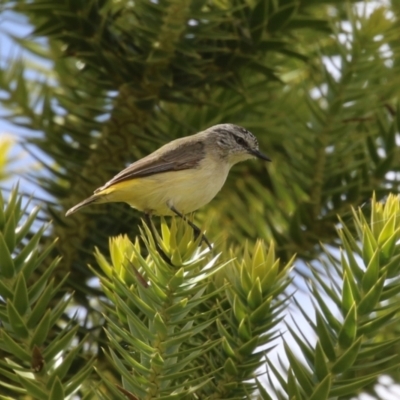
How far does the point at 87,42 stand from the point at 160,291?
Answer: 170cm

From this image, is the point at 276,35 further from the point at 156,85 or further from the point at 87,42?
the point at 87,42

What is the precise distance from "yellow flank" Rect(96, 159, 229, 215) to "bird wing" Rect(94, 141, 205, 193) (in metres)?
A: 0.05

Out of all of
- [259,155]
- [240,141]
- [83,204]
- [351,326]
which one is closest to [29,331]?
[351,326]

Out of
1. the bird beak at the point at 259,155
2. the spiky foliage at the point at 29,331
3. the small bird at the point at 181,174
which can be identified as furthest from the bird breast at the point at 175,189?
the spiky foliage at the point at 29,331

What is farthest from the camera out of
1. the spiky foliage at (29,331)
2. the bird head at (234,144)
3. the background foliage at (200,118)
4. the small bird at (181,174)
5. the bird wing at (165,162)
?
the bird head at (234,144)

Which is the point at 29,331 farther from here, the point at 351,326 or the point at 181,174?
the point at 181,174

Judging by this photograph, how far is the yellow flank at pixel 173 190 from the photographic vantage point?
3824mm

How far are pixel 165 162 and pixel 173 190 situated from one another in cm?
16

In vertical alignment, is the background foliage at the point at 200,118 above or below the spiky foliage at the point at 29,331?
above

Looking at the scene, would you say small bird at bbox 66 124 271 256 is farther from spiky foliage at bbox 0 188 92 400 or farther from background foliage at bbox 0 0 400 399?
spiky foliage at bbox 0 188 92 400

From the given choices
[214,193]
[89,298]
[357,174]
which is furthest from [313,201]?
[89,298]

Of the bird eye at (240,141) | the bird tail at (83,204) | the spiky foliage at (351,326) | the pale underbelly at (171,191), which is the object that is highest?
the bird eye at (240,141)

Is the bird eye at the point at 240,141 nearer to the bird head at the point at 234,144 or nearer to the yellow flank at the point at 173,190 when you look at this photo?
the bird head at the point at 234,144

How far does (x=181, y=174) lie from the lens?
13.6 ft
